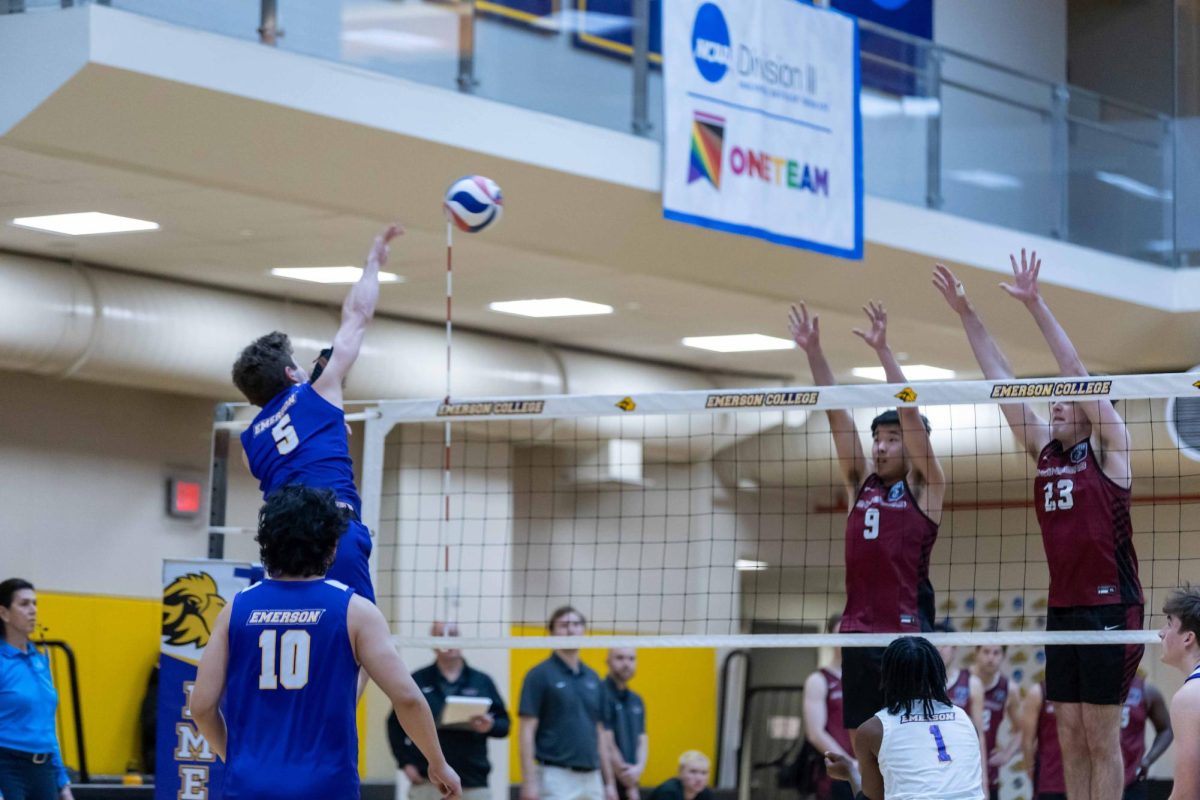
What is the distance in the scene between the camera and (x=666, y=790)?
444 inches

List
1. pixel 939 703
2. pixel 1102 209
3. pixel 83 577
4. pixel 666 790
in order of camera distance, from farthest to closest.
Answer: pixel 1102 209 → pixel 83 577 → pixel 666 790 → pixel 939 703

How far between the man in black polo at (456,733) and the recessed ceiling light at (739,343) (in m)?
4.98

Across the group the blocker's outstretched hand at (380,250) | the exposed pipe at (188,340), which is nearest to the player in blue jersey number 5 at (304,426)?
the blocker's outstretched hand at (380,250)

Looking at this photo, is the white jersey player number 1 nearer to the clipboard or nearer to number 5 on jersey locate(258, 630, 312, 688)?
number 5 on jersey locate(258, 630, 312, 688)

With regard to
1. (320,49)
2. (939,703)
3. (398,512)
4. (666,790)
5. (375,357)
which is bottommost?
(666,790)

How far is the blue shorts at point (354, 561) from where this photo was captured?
665 centimetres

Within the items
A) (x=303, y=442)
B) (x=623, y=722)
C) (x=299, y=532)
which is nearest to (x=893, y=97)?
(x=623, y=722)

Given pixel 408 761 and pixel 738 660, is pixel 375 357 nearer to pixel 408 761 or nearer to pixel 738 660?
pixel 408 761

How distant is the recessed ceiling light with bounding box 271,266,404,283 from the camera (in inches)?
486

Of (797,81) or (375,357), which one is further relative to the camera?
(375,357)

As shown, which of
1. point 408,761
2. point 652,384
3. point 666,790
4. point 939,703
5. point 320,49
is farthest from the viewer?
point 652,384

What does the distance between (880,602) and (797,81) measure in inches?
196

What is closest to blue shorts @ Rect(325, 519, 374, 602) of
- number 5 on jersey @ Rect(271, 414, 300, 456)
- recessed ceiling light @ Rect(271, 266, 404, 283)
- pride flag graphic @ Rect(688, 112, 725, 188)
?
number 5 on jersey @ Rect(271, 414, 300, 456)

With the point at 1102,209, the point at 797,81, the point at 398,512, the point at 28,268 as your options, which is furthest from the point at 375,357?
the point at 1102,209
